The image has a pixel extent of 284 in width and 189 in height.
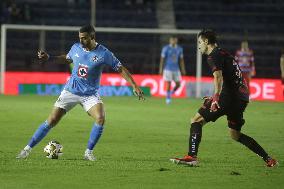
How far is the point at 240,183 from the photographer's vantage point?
384 inches

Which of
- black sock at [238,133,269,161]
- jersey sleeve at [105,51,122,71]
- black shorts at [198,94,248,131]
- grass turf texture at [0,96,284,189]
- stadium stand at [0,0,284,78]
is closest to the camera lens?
grass turf texture at [0,96,284,189]

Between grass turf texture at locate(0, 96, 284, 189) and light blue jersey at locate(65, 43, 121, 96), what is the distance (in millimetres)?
1057

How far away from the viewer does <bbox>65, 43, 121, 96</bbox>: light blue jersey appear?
11.9m

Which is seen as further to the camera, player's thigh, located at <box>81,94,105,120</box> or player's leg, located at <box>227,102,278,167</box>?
player's thigh, located at <box>81,94,105,120</box>

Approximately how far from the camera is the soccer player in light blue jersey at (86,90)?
11.8 m

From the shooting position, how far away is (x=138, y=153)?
13.0 metres

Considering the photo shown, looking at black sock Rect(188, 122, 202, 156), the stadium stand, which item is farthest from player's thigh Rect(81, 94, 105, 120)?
the stadium stand

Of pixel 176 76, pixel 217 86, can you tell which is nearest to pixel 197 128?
pixel 217 86

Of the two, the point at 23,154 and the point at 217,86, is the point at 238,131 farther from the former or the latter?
the point at 23,154

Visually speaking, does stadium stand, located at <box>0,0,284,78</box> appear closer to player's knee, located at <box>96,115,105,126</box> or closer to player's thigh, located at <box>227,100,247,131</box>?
Answer: player's knee, located at <box>96,115,105,126</box>

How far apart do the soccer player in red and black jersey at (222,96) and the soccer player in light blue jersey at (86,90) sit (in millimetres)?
1278

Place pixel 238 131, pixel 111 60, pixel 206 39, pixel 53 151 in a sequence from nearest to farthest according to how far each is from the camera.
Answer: pixel 206 39 → pixel 238 131 → pixel 53 151 → pixel 111 60

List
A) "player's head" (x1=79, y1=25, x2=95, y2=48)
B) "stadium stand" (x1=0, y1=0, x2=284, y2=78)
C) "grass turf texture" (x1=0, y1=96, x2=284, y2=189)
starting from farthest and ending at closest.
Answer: "stadium stand" (x1=0, y1=0, x2=284, y2=78)
"player's head" (x1=79, y1=25, x2=95, y2=48)
"grass turf texture" (x1=0, y1=96, x2=284, y2=189)

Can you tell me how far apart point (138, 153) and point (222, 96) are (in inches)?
91.7
